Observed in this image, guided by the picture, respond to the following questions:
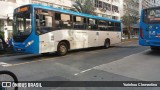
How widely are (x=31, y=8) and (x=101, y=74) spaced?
621cm

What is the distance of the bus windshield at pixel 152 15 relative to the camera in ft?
42.4

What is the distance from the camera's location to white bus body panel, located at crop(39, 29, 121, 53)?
484 inches

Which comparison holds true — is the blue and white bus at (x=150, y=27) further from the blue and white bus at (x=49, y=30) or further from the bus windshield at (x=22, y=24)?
the bus windshield at (x=22, y=24)

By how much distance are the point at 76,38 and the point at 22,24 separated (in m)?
4.29

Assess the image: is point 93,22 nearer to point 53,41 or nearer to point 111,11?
point 53,41

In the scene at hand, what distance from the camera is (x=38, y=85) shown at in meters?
6.28

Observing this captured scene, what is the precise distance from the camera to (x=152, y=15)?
13141mm

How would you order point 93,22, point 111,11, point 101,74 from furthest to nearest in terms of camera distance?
point 111,11 → point 93,22 → point 101,74

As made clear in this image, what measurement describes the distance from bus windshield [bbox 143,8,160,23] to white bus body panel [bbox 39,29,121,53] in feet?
15.4

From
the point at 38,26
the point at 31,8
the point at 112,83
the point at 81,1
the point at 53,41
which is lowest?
the point at 112,83

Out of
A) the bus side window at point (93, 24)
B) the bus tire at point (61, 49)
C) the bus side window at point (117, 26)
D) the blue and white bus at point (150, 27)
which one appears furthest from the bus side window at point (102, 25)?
the bus tire at point (61, 49)

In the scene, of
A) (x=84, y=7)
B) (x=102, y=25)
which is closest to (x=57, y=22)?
(x=102, y=25)

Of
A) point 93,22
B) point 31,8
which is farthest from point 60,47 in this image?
point 93,22

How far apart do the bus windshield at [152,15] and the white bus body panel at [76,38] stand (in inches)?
185
